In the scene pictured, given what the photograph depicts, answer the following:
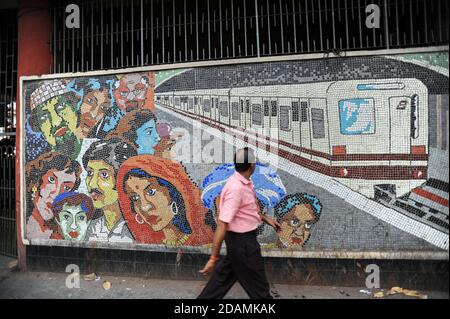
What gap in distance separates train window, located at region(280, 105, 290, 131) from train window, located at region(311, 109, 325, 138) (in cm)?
30

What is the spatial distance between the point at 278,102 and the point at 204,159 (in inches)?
46.0

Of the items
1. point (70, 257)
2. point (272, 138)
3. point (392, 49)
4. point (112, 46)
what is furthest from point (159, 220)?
point (392, 49)

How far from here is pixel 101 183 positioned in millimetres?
4473

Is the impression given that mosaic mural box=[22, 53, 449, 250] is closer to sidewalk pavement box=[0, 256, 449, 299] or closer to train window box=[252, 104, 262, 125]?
train window box=[252, 104, 262, 125]

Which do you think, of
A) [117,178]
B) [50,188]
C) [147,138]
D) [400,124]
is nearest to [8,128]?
[50,188]

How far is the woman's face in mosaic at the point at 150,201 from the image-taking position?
430cm

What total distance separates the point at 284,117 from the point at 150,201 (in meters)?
2.03

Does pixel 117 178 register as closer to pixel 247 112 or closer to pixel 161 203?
pixel 161 203

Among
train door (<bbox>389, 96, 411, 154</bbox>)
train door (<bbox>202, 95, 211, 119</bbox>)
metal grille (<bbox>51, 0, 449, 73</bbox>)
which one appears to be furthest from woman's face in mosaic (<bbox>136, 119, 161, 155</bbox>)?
train door (<bbox>389, 96, 411, 154</bbox>)

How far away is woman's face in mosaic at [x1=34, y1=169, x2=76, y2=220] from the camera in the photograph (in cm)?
457

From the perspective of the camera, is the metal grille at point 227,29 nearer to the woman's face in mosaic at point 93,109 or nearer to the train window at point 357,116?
the woman's face in mosaic at point 93,109

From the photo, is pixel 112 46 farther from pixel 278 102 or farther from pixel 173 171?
pixel 278 102

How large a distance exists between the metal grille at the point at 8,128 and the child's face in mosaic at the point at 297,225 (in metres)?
4.13

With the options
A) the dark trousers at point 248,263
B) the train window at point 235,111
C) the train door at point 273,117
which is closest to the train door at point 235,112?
the train window at point 235,111
